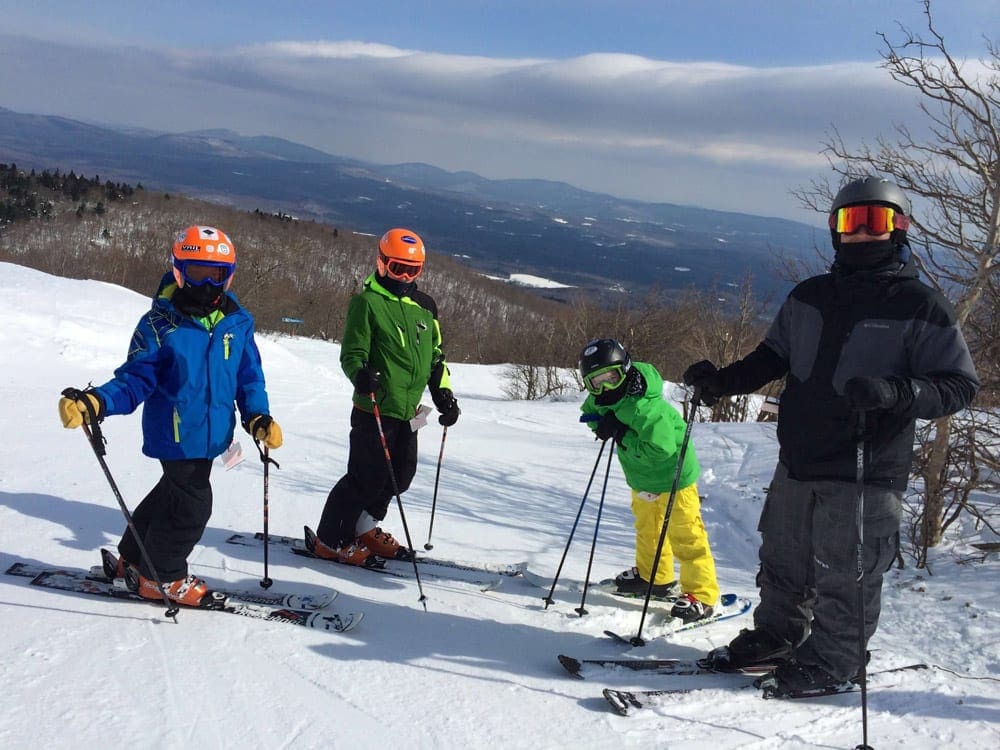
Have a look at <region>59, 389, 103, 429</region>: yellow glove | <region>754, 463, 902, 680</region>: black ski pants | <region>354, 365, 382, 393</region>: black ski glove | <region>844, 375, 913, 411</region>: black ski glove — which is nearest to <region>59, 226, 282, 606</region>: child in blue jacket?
<region>59, 389, 103, 429</region>: yellow glove

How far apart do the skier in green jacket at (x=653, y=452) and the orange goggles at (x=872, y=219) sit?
1.40m

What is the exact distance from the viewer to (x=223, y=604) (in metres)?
3.63

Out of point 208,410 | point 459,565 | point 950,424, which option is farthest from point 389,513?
point 950,424

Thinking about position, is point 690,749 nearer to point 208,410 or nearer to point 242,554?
point 208,410

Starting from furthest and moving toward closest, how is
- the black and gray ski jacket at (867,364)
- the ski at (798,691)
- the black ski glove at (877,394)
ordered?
the ski at (798,691)
the black and gray ski jacket at (867,364)
the black ski glove at (877,394)

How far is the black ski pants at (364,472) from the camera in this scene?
4508mm

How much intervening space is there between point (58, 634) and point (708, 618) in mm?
3300

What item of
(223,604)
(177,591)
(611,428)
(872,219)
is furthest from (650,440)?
(177,591)

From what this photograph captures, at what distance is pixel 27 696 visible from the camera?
2.67 m

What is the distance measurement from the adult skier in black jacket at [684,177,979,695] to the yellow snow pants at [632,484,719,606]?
2.30 feet

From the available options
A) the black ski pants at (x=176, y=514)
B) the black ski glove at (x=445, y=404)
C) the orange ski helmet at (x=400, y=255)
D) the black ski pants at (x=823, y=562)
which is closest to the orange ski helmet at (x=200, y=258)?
the black ski pants at (x=176, y=514)

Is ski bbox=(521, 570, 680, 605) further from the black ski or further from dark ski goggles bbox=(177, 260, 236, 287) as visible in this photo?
dark ski goggles bbox=(177, 260, 236, 287)

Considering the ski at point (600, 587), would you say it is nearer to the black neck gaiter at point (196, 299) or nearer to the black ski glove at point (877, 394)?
the black ski glove at point (877, 394)

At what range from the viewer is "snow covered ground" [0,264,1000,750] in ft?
8.94
